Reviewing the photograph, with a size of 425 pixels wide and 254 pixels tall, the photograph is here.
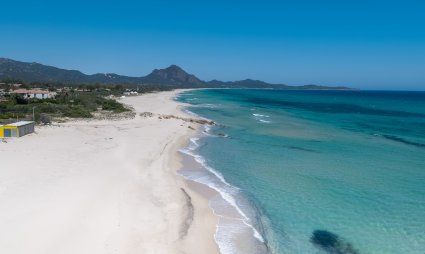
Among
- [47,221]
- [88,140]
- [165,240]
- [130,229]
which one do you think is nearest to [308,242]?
[165,240]

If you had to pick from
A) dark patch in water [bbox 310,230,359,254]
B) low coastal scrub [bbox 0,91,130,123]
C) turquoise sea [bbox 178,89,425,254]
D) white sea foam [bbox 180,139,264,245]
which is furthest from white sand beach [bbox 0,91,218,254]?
low coastal scrub [bbox 0,91,130,123]

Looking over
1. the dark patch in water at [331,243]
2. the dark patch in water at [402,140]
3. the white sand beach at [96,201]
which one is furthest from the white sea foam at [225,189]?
the dark patch in water at [402,140]

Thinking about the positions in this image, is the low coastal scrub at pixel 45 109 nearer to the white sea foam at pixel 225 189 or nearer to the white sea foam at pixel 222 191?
the white sea foam at pixel 222 191

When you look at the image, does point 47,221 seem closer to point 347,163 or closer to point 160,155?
point 160,155

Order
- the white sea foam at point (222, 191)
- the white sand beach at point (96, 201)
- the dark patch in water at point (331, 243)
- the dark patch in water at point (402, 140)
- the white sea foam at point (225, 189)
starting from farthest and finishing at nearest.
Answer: the dark patch in water at point (402, 140) → the white sea foam at point (225, 189) → the white sea foam at point (222, 191) → the dark patch in water at point (331, 243) → the white sand beach at point (96, 201)

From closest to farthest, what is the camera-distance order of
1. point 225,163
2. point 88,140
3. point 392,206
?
point 392,206
point 225,163
point 88,140

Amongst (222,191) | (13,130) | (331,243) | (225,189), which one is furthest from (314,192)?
(13,130)

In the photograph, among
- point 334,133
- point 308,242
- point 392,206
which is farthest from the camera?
point 334,133
